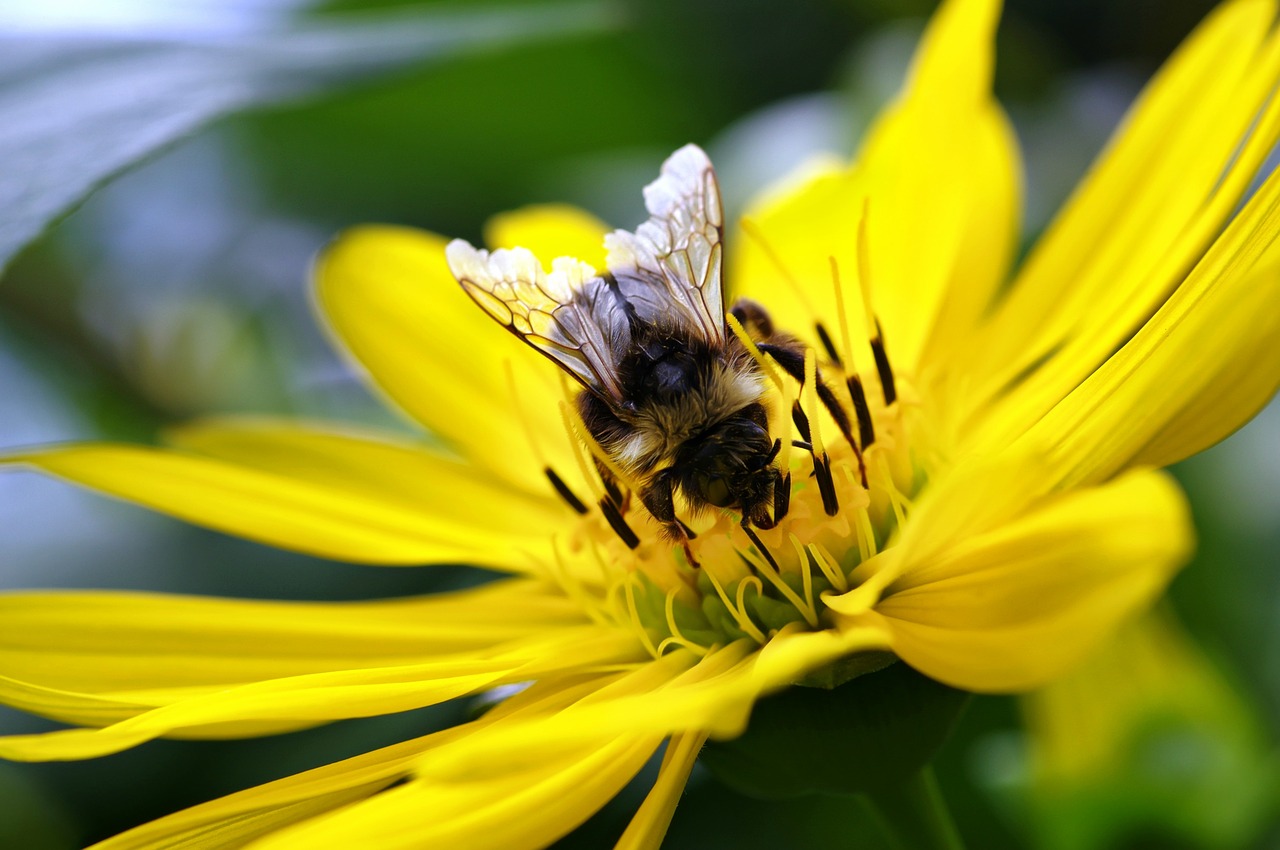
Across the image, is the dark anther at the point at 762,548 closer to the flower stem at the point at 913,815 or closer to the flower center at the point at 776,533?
the flower center at the point at 776,533

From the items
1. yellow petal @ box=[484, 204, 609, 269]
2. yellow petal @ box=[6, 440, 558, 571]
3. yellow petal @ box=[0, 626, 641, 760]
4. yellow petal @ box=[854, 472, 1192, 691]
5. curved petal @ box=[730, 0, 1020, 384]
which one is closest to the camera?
yellow petal @ box=[854, 472, 1192, 691]

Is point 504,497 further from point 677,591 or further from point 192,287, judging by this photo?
point 192,287

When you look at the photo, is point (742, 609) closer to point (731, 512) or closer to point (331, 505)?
point (731, 512)

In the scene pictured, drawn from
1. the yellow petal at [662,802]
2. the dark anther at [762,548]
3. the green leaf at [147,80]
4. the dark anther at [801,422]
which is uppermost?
the green leaf at [147,80]

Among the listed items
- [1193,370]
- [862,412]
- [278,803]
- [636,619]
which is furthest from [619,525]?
[1193,370]

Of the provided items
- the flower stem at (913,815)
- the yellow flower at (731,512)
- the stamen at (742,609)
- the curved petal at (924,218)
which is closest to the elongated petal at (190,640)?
the yellow flower at (731,512)

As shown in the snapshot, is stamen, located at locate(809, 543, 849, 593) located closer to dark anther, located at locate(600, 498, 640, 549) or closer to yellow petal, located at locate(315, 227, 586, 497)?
dark anther, located at locate(600, 498, 640, 549)

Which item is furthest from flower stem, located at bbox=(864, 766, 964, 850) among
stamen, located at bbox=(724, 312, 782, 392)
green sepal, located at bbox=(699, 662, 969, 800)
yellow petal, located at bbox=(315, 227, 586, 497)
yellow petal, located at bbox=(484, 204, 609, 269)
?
yellow petal, located at bbox=(484, 204, 609, 269)
